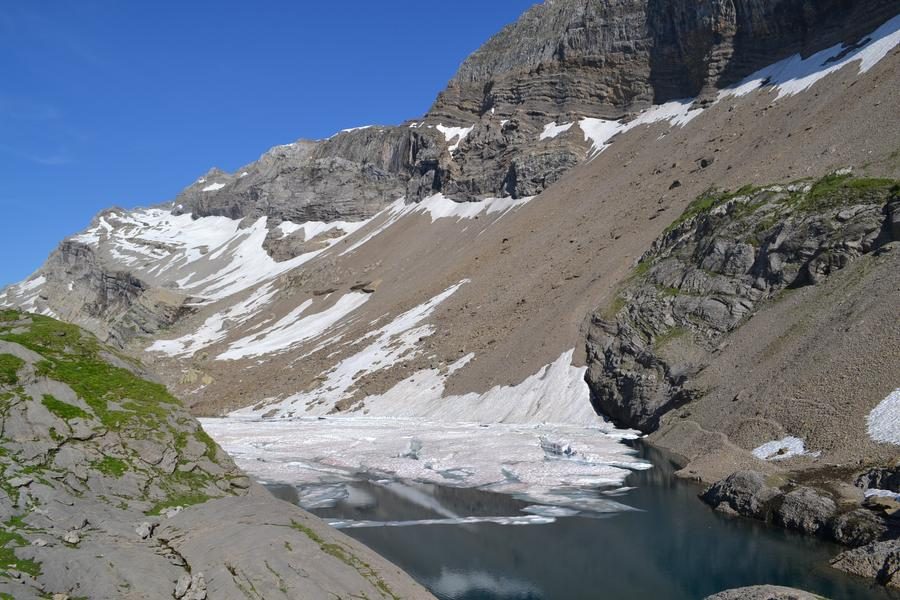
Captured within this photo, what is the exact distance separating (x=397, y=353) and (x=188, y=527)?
185ft

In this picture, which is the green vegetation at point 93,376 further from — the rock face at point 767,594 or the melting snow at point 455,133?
the melting snow at point 455,133

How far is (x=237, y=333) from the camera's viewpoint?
10619 centimetres

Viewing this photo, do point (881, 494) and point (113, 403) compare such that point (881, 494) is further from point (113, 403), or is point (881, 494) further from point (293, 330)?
point (293, 330)

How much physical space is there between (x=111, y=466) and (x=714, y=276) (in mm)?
42361

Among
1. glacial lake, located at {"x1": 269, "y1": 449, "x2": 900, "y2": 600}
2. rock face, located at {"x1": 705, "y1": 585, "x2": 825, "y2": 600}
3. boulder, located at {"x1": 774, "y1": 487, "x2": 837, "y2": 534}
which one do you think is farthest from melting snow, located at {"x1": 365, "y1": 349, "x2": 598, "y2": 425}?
rock face, located at {"x1": 705, "y1": 585, "x2": 825, "y2": 600}

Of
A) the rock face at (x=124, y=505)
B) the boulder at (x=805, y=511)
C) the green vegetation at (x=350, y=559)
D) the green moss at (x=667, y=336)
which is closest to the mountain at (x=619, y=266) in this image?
the boulder at (x=805, y=511)

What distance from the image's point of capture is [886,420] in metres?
26.2

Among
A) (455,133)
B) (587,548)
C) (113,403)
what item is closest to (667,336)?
(587,548)

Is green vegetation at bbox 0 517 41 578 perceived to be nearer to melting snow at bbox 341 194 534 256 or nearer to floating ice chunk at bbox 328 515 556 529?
floating ice chunk at bbox 328 515 556 529

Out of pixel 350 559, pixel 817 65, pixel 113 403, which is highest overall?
pixel 817 65

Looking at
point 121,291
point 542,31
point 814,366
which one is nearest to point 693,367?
point 814,366

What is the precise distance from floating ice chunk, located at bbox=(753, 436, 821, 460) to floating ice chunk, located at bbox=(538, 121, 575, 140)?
281 feet

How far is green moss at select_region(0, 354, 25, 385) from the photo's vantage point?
15.9 meters

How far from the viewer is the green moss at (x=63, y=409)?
15875 mm
